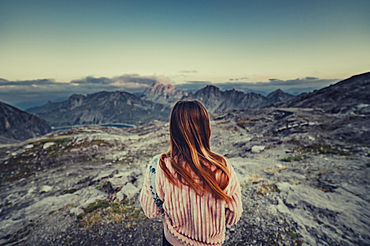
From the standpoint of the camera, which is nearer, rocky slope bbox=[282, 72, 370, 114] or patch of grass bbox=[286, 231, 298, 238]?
patch of grass bbox=[286, 231, 298, 238]

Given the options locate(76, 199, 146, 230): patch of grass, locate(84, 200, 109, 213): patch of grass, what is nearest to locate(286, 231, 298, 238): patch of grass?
locate(76, 199, 146, 230): patch of grass

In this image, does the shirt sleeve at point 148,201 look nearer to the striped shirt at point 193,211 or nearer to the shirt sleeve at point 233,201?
the striped shirt at point 193,211

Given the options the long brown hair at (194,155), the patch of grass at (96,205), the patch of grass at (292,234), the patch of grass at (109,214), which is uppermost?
the long brown hair at (194,155)

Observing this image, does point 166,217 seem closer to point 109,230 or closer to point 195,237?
point 195,237

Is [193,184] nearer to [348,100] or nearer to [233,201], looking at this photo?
[233,201]

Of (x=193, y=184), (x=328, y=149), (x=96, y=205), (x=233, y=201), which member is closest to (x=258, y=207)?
(x=233, y=201)

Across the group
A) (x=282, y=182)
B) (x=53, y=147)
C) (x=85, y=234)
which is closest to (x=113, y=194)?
(x=85, y=234)

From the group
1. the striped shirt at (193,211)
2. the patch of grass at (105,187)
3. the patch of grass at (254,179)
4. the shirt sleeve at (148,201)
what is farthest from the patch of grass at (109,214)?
the patch of grass at (254,179)

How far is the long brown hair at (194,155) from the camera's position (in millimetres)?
2492

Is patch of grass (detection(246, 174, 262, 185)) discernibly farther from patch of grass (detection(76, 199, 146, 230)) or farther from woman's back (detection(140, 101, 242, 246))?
woman's back (detection(140, 101, 242, 246))

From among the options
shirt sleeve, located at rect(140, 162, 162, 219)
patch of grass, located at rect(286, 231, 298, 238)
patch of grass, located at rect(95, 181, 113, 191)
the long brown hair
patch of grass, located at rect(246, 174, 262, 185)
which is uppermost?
the long brown hair

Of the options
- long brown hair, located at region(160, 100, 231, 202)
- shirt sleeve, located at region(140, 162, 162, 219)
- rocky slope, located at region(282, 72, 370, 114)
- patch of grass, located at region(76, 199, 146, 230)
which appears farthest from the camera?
rocky slope, located at region(282, 72, 370, 114)

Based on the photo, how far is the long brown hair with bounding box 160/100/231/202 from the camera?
2.49 meters

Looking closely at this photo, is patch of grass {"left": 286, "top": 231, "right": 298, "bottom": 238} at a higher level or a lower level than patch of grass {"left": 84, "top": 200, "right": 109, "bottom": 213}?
higher
